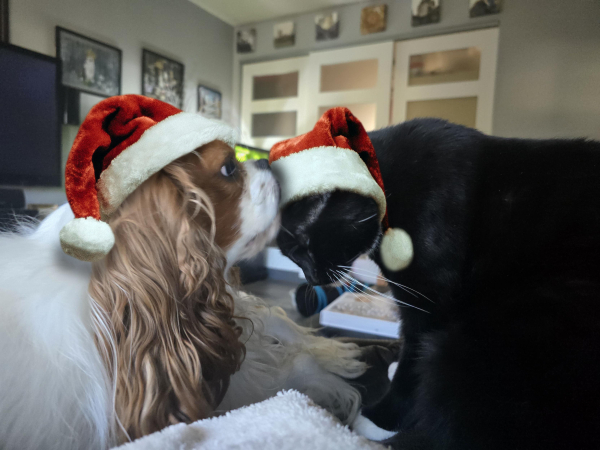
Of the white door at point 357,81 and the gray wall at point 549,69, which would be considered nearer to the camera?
the gray wall at point 549,69

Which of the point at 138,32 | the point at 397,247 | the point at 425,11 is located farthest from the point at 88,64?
the point at 425,11

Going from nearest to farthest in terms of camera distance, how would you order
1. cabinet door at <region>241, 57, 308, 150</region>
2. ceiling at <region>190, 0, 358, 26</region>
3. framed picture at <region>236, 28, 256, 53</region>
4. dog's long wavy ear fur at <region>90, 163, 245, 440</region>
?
1. dog's long wavy ear fur at <region>90, 163, 245, 440</region>
2. ceiling at <region>190, 0, 358, 26</region>
3. framed picture at <region>236, 28, 256, 53</region>
4. cabinet door at <region>241, 57, 308, 150</region>

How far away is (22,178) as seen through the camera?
57 centimetres

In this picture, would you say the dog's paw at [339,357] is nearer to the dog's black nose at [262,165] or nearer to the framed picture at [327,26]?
the dog's black nose at [262,165]

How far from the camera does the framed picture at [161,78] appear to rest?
0.75 m

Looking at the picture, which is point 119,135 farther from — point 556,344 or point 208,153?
point 556,344

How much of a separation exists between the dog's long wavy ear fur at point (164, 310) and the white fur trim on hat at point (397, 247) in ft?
1.04

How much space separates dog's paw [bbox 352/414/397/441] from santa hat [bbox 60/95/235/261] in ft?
1.56

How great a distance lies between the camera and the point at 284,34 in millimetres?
1043

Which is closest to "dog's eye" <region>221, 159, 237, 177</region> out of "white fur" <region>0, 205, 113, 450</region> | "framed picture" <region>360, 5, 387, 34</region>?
"white fur" <region>0, 205, 113, 450</region>

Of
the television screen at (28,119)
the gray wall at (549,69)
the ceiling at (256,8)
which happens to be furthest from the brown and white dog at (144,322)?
the gray wall at (549,69)

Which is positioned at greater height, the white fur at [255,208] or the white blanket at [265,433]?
the white fur at [255,208]

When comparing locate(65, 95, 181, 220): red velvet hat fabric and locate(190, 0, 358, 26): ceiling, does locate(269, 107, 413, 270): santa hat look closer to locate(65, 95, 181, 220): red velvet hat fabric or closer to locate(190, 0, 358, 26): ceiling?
locate(65, 95, 181, 220): red velvet hat fabric

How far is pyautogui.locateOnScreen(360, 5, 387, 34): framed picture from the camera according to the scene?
3.36ft
